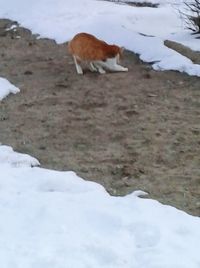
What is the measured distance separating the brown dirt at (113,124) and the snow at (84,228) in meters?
0.31

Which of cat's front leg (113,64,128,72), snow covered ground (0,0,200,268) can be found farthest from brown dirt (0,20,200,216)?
snow covered ground (0,0,200,268)

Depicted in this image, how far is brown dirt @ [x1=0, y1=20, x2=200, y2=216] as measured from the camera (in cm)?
519

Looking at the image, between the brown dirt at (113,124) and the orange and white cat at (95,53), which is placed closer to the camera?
the brown dirt at (113,124)

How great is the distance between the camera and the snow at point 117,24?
28.9 feet

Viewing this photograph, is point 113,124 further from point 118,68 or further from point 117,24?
point 117,24

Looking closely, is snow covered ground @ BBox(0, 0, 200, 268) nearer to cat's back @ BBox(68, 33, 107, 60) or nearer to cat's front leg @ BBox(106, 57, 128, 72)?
cat's back @ BBox(68, 33, 107, 60)

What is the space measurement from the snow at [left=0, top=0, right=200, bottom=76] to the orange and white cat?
662 mm

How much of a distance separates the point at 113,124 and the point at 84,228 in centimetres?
240

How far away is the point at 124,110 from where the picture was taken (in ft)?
22.6

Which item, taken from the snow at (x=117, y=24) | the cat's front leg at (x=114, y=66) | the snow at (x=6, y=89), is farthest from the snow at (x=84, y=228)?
the snow at (x=117, y=24)

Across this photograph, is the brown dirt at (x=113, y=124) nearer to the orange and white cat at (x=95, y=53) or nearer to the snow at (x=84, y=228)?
the orange and white cat at (x=95, y=53)

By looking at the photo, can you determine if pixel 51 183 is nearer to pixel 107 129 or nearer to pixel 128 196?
pixel 128 196

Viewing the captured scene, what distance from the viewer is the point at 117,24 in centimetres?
1042

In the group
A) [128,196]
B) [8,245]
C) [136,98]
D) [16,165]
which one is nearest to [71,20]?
[136,98]
